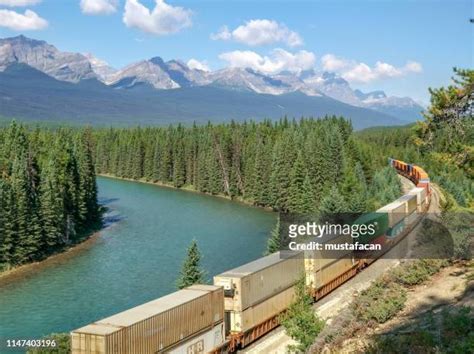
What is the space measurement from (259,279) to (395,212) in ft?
67.2

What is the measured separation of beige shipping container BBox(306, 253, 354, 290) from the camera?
34.9 meters

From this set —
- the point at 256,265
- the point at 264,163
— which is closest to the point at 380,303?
the point at 256,265

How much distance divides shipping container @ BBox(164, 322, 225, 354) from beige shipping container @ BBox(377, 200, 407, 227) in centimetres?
2142

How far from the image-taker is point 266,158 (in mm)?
108312

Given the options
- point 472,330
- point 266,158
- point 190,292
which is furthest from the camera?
point 266,158

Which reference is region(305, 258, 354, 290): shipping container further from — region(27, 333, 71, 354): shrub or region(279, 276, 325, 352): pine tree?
region(27, 333, 71, 354): shrub

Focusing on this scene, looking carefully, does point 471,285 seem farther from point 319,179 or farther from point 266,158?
point 266,158

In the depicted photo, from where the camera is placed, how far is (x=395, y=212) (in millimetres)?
46969

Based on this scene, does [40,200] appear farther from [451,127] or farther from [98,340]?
[451,127]

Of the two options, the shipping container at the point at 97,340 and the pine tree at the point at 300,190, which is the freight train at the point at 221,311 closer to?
the shipping container at the point at 97,340

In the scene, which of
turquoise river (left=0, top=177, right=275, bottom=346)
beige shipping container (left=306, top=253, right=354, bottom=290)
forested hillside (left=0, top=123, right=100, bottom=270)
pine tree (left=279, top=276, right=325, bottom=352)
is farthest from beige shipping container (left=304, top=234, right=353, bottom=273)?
forested hillside (left=0, top=123, right=100, bottom=270)

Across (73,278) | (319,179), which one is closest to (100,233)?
(73,278)

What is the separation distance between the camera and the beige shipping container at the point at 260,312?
95.9ft

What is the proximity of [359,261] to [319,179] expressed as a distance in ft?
179
